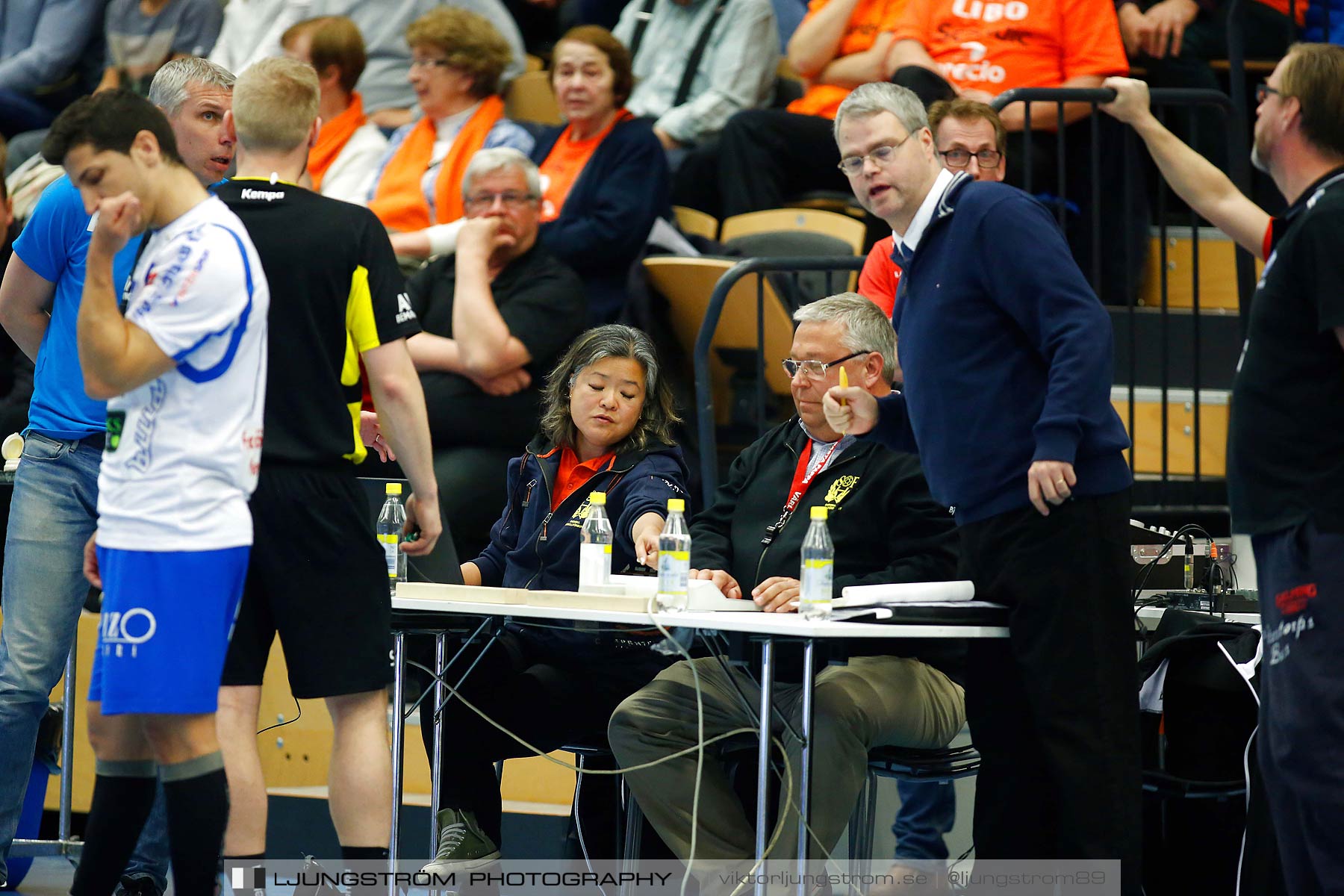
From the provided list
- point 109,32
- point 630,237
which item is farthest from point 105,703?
point 109,32

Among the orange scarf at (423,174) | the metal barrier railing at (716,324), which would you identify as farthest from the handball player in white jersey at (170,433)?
the orange scarf at (423,174)

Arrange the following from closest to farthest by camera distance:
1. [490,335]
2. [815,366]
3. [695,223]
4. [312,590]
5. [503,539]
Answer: [312,590] → [815,366] → [503,539] → [490,335] → [695,223]

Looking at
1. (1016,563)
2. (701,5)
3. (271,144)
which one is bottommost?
(1016,563)

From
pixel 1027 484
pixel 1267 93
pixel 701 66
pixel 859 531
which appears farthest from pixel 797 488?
pixel 701 66

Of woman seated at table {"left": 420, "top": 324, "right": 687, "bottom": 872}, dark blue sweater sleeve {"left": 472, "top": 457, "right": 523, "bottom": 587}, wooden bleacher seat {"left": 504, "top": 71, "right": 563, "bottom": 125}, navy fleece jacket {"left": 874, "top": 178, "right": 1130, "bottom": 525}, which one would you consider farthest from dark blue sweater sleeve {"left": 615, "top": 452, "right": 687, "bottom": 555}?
wooden bleacher seat {"left": 504, "top": 71, "right": 563, "bottom": 125}

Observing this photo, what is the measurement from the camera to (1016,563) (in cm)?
264

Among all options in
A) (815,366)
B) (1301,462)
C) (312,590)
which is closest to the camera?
(1301,462)

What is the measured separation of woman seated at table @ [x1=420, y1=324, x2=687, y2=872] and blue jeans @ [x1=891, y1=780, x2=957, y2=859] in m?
0.82

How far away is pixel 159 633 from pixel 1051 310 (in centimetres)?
154

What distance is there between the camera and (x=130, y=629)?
222cm

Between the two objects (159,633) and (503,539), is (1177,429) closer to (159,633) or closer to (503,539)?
(503,539)

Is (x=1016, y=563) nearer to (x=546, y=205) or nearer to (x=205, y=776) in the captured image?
(x=205, y=776)

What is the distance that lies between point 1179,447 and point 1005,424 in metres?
1.99

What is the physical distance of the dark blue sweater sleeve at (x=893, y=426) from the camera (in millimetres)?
2932
